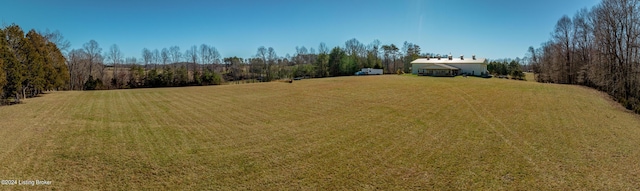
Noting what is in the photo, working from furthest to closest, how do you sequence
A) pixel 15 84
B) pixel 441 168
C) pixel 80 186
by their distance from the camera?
pixel 15 84 → pixel 441 168 → pixel 80 186

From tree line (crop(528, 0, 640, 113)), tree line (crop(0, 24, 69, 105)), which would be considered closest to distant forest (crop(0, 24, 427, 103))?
tree line (crop(0, 24, 69, 105))

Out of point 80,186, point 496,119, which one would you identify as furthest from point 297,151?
point 496,119

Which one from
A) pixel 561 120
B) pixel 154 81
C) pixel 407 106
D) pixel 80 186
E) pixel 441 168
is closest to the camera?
pixel 80 186

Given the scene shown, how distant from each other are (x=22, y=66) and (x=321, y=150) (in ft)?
79.2

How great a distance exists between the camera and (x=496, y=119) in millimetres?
13500

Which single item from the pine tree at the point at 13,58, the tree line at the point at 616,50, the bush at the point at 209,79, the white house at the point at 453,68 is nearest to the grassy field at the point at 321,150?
the pine tree at the point at 13,58

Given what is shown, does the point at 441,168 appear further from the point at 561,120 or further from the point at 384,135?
the point at 561,120

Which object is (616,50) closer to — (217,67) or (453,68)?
(453,68)

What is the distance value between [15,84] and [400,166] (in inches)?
987

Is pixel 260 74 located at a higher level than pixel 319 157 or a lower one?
higher

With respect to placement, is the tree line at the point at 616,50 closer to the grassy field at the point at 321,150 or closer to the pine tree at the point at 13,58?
the grassy field at the point at 321,150

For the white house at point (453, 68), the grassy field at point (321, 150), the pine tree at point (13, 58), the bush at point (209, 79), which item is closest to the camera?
the grassy field at point (321, 150)

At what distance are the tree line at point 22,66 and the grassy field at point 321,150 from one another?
5.80 meters

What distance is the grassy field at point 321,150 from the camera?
655cm
